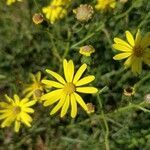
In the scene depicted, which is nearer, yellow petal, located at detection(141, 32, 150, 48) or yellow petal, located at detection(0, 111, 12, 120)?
yellow petal, located at detection(141, 32, 150, 48)

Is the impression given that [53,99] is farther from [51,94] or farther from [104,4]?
[104,4]

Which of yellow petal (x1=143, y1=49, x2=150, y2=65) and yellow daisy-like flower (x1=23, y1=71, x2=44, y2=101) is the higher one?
yellow daisy-like flower (x1=23, y1=71, x2=44, y2=101)

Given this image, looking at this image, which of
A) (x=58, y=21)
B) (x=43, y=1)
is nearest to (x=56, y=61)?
(x=58, y=21)

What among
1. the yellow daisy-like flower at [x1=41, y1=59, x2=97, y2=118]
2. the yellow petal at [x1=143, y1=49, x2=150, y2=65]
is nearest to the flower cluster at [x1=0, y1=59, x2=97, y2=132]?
the yellow daisy-like flower at [x1=41, y1=59, x2=97, y2=118]

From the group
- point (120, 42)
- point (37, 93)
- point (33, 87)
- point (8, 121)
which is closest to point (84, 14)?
point (120, 42)

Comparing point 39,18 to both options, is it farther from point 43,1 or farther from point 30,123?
point 43,1

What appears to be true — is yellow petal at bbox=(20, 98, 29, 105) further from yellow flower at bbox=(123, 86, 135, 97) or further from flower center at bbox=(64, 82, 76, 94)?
yellow flower at bbox=(123, 86, 135, 97)
